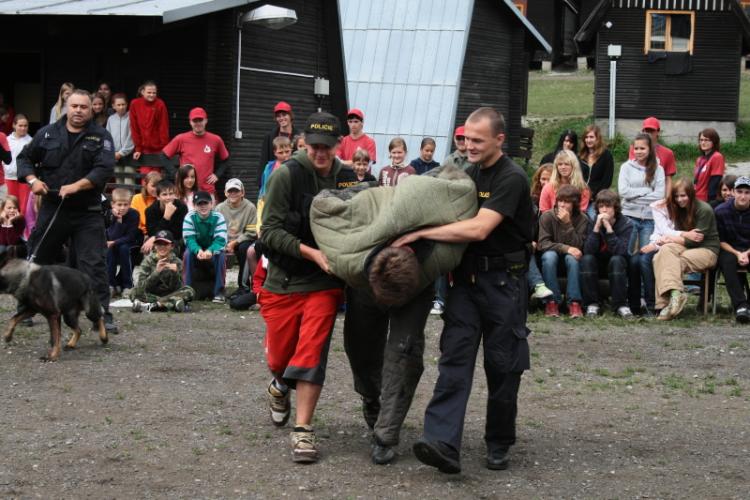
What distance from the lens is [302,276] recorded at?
21.4ft

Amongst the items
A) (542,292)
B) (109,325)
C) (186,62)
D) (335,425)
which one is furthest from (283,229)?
(186,62)

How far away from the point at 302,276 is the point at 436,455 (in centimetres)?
127

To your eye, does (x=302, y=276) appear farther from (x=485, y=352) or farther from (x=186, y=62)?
(x=186, y=62)

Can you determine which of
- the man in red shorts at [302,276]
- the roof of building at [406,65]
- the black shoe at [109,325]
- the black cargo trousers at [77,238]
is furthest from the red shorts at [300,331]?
the roof of building at [406,65]

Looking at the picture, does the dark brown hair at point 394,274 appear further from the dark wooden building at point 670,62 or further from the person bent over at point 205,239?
the dark wooden building at point 670,62

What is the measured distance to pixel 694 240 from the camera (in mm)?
11789

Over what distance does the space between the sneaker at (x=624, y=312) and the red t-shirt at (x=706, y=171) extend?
2849mm

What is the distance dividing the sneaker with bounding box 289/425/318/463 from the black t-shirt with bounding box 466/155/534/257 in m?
1.28

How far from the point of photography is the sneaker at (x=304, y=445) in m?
6.23

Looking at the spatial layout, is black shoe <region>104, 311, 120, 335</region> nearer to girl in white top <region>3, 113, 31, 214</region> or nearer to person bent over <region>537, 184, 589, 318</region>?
person bent over <region>537, 184, 589, 318</region>

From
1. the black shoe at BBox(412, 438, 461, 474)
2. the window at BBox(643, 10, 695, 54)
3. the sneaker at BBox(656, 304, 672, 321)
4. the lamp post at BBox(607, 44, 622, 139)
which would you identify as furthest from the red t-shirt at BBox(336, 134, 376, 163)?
the window at BBox(643, 10, 695, 54)

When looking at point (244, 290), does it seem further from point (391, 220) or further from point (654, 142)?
point (391, 220)

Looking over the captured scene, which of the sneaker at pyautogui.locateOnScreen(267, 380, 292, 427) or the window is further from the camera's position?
the window

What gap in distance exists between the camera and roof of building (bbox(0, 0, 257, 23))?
15758mm
